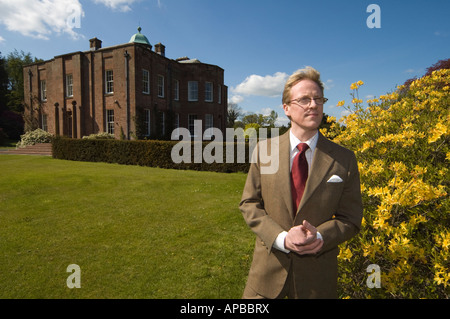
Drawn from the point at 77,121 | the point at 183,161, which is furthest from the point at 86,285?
the point at 77,121

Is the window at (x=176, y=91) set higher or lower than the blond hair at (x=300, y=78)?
higher

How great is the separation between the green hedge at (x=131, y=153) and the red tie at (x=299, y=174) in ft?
38.1

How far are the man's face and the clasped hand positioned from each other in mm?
693

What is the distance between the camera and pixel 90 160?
1752 cm

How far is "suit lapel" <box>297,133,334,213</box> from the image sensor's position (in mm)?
1699

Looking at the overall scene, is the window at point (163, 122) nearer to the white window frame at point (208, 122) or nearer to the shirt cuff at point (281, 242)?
the white window frame at point (208, 122)

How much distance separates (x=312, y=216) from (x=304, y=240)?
0.86ft

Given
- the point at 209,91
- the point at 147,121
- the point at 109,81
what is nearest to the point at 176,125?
the point at 147,121

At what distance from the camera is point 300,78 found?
1815 millimetres

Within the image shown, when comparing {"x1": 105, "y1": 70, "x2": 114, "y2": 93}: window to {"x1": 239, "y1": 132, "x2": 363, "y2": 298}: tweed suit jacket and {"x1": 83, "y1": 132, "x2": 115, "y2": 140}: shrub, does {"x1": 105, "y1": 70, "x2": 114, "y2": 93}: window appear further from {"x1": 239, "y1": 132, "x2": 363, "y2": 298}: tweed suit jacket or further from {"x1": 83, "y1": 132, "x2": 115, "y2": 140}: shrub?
{"x1": 239, "y1": 132, "x2": 363, "y2": 298}: tweed suit jacket

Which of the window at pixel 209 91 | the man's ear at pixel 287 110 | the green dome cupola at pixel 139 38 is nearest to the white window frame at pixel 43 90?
the green dome cupola at pixel 139 38

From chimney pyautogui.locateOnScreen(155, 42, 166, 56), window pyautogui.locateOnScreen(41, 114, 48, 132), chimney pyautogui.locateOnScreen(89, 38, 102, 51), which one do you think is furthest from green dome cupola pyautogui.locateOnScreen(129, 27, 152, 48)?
window pyautogui.locateOnScreen(41, 114, 48, 132)

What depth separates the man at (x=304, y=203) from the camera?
5.59ft

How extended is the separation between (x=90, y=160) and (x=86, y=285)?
15905 mm
